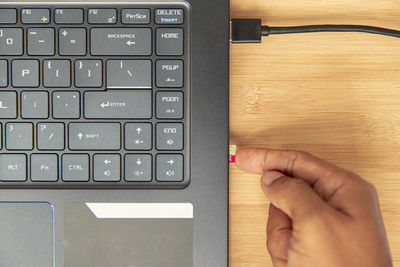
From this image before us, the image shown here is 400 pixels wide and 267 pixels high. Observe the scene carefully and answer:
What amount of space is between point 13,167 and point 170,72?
244 mm

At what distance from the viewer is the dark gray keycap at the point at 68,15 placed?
492 mm

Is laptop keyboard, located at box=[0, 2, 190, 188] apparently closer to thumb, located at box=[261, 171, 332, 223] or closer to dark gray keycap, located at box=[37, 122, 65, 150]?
dark gray keycap, located at box=[37, 122, 65, 150]

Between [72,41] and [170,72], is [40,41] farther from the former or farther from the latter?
[170,72]

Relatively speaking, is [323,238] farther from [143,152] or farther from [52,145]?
[52,145]

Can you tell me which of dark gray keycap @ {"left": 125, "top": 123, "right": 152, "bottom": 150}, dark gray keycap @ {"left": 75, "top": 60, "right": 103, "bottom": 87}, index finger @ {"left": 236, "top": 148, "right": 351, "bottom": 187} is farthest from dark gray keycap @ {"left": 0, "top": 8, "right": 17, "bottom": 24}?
index finger @ {"left": 236, "top": 148, "right": 351, "bottom": 187}

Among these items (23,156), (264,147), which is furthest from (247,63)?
(23,156)

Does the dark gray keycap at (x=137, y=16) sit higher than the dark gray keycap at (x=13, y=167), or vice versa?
the dark gray keycap at (x=137, y=16)

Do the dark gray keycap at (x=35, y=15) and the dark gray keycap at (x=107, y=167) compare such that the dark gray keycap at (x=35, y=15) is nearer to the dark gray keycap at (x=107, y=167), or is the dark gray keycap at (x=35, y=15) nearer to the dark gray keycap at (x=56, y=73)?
the dark gray keycap at (x=56, y=73)

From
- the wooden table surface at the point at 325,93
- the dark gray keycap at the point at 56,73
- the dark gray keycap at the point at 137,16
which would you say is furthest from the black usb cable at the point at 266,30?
the dark gray keycap at the point at 56,73

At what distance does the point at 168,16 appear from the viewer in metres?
0.49

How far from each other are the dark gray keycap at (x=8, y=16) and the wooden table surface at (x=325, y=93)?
30 cm

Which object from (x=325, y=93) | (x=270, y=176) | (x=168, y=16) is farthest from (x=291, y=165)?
(x=168, y=16)

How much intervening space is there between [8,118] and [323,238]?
1.37ft

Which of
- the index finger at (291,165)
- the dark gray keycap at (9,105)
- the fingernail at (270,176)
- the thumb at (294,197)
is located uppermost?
the dark gray keycap at (9,105)
